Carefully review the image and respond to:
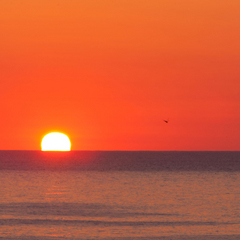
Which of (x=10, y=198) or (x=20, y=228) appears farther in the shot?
(x=10, y=198)

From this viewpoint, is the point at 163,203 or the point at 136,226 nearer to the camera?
Answer: the point at 136,226

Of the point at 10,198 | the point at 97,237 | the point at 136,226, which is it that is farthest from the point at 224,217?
the point at 10,198

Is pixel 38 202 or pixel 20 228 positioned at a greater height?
pixel 38 202

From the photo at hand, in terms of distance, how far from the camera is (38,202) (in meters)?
53.0

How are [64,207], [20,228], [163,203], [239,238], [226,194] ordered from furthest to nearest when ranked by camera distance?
[226,194], [163,203], [64,207], [20,228], [239,238]

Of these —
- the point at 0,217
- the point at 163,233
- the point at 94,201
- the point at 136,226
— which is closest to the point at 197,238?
the point at 163,233

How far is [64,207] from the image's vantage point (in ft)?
161

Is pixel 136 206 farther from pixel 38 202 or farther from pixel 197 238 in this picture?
pixel 197 238

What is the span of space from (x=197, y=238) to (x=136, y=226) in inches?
226

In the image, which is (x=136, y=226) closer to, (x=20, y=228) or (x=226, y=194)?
(x=20, y=228)

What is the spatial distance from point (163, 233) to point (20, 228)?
33.5 feet

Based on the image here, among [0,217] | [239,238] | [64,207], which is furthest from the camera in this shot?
[64,207]

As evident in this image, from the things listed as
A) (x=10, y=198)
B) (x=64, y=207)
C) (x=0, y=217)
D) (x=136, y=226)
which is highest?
(x=10, y=198)

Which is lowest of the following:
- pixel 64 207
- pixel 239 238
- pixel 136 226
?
pixel 239 238
